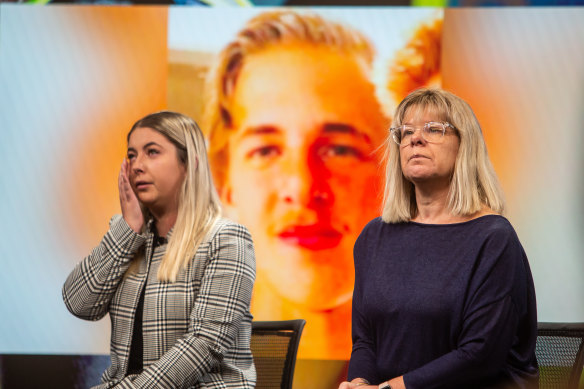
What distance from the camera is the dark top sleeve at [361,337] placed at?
2014mm

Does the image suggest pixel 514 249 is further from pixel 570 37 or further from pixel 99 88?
pixel 99 88

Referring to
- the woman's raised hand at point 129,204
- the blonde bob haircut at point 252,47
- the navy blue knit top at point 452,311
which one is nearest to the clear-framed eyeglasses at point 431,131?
the navy blue knit top at point 452,311

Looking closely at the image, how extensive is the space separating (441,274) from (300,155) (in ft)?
6.16

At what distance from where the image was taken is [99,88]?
151 inches

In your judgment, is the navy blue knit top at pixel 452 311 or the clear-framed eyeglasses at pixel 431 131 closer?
the navy blue knit top at pixel 452 311

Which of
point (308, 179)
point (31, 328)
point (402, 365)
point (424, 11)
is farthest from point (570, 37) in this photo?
point (31, 328)

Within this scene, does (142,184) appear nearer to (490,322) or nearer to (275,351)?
(275,351)

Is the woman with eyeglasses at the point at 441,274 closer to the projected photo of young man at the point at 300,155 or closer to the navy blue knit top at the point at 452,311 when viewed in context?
the navy blue knit top at the point at 452,311

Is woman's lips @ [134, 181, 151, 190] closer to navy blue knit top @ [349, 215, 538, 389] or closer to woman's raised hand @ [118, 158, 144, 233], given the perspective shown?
woman's raised hand @ [118, 158, 144, 233]

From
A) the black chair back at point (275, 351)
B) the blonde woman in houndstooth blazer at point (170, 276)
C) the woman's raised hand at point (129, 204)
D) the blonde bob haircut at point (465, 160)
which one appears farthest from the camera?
the black chair back at point (275, 351)

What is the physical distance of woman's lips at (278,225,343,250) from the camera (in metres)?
3.68

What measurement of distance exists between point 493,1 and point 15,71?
2676 millimetres

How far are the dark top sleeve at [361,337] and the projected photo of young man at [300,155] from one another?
1.48 metres

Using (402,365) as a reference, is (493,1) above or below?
above
